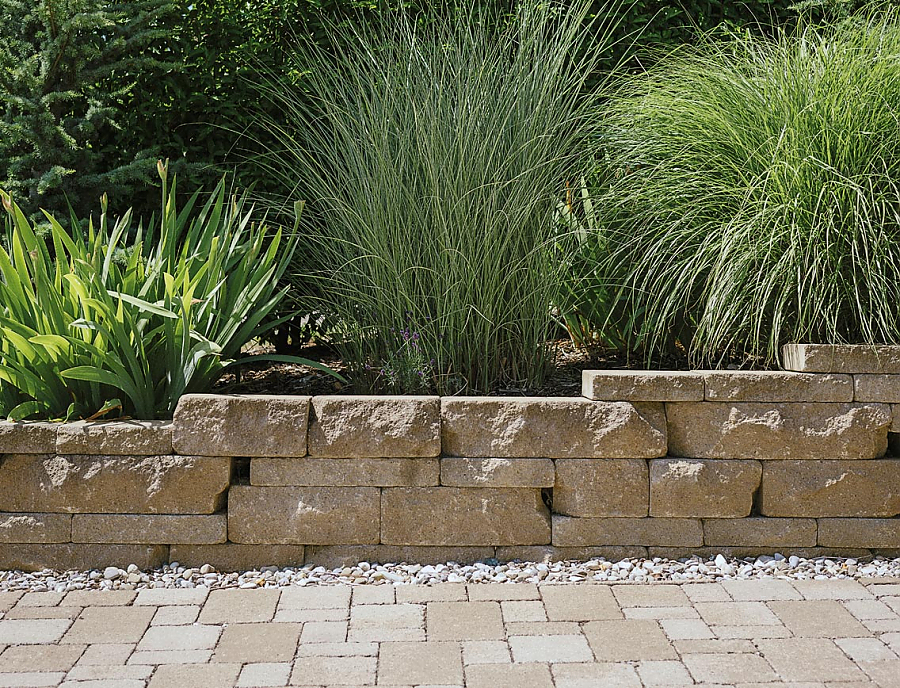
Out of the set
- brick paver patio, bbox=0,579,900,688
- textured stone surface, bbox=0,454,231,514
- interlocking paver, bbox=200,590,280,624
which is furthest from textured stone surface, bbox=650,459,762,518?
textured stone surface, bbox=0,454,231,514

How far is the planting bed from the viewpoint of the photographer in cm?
286

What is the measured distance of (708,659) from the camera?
2.24 meters

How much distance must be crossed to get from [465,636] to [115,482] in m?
1.23

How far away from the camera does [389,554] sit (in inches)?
115

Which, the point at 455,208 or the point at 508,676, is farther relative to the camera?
the point at 455,208

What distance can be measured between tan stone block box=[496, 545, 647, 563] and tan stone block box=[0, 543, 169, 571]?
1.13 metres

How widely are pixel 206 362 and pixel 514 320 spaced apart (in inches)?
43.6

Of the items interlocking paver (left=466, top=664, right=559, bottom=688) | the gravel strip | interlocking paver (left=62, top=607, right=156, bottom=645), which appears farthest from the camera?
the gravel strip

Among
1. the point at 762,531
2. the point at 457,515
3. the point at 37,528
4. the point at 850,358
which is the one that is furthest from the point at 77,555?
the point at 850,358

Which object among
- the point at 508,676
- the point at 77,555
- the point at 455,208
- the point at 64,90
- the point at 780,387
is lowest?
the point at 508,676

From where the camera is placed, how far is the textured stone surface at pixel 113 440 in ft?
9.38

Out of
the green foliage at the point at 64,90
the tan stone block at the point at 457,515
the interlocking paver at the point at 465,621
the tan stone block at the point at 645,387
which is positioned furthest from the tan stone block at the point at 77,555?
the tan stone block at the point at 645,387

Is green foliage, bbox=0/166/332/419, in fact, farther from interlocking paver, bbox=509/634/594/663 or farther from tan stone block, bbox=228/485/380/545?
interlocking paver, bbox=509/634/594/663

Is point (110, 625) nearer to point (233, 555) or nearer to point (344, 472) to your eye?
point (233, 555)
